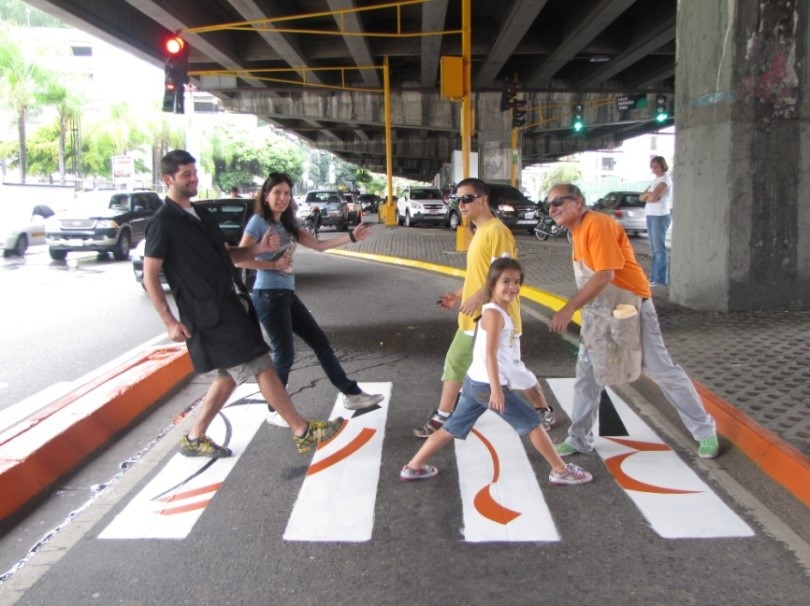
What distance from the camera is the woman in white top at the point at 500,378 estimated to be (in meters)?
3.70

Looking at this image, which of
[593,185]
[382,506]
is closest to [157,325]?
[382,506]

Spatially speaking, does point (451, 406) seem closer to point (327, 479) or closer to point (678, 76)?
point (327, 479)

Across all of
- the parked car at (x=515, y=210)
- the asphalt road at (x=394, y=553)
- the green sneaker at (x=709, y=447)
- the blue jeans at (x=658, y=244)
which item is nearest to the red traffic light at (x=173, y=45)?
the parked car at (x=515, y=210)

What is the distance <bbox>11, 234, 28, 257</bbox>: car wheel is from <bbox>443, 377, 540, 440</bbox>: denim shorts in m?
19.6

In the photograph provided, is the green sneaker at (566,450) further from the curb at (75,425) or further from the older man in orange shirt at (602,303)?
the curb at (75,425)

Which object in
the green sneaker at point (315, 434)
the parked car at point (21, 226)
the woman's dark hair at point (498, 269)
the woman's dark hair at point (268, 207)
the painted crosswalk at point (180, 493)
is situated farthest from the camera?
the parked car at point (21, 226)

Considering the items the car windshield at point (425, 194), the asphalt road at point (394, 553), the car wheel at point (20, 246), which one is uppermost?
the car windshield at point (425, 194)

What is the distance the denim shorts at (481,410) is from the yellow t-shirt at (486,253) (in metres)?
0.59

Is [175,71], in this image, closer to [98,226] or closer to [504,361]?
[98,226]

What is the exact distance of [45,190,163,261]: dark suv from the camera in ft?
59.1

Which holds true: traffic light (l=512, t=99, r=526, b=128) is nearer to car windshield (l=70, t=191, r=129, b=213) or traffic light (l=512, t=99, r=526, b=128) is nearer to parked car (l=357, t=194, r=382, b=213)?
car windshield (l=70, t=191, r=129, b=213)

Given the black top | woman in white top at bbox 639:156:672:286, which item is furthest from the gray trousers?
woman in white top at bbox 639:156:672:286

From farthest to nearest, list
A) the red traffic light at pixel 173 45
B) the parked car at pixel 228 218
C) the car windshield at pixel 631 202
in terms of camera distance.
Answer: the car windshield at pixel 631 202 < the red traffic light at pixel 173 45 < the parked car at pixel 228 218

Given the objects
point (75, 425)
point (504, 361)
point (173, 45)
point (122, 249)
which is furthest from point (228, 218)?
point (504, 361)
